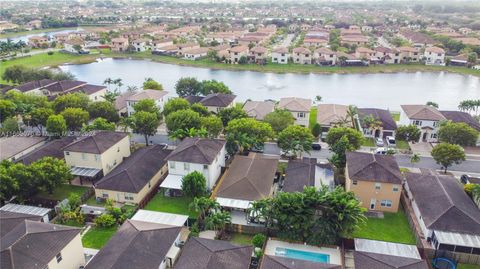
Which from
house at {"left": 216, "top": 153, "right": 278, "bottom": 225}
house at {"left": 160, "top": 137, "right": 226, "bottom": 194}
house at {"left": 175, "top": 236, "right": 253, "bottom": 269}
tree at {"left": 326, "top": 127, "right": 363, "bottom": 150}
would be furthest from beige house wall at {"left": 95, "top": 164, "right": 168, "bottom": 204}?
tree at {"left": 326, "top": 127, "right": 363, "bottom": 150}

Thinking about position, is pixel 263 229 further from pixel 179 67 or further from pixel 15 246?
pixel 179 67

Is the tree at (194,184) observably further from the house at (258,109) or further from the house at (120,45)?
the house at (120,45)

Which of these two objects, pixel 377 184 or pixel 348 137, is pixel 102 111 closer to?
pixel 348 137

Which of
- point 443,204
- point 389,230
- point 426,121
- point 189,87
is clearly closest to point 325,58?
point 189,87

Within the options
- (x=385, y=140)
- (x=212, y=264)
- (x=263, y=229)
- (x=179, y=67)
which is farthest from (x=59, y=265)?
(x=179, y=67)

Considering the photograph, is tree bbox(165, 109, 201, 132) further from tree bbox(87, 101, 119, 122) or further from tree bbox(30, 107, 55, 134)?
tree bbox(30, 107, 55, 134)
